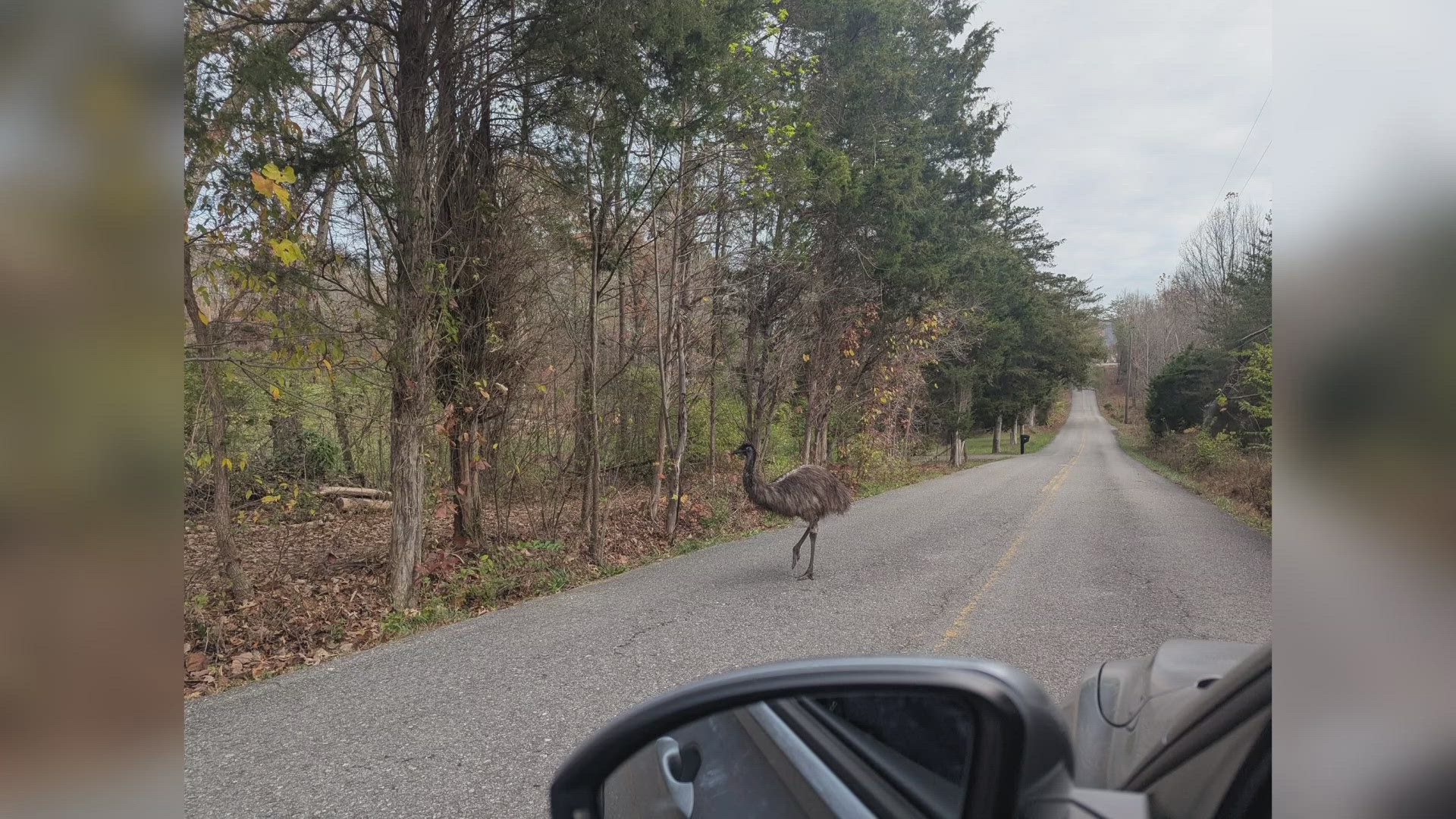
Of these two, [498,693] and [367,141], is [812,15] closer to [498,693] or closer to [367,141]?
[367,141]

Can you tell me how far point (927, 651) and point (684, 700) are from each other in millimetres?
3819

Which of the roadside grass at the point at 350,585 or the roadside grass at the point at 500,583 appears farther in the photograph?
the roadside grass at the point at 500,583

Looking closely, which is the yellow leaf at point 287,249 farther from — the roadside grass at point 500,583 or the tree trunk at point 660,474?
the tree trunk at point 660,474

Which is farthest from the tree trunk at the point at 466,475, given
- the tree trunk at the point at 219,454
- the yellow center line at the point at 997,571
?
the yellow center line at the point at 997,571

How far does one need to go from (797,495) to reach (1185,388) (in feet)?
15.3

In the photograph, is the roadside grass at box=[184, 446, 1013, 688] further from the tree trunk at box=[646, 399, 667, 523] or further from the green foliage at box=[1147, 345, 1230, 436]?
the green foliage at box=[1147, 345, 1230, 436]

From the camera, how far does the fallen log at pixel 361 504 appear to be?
319 inches

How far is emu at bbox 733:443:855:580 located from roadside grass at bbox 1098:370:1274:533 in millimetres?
3329

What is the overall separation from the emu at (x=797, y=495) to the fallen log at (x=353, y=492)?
4210 mm

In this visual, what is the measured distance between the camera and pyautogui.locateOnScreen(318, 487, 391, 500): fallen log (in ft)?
23.4

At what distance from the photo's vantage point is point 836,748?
1541 mm

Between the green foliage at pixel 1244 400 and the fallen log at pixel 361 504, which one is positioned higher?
the green foliage at pixel 1244 400

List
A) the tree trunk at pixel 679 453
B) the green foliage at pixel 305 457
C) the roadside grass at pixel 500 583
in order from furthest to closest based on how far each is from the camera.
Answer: the tree trunk at pixel 679 453
the green foliage at pixel 305 457
the roadside grass at pixel 500 583

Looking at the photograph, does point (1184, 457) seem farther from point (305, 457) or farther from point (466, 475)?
point (305, 457)
